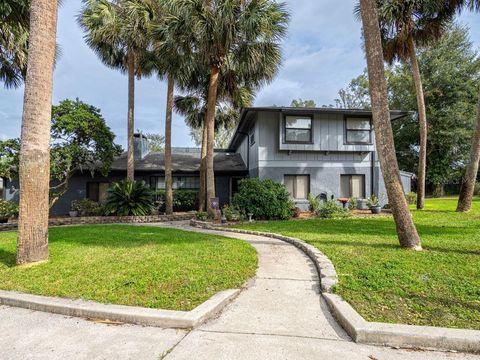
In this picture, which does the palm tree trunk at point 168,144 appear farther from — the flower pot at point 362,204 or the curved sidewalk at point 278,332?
the curved sidewalk at point 278,332

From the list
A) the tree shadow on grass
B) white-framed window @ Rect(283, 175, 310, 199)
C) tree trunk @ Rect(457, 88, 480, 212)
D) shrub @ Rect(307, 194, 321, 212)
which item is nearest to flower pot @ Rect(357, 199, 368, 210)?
shrub @ Rect(307, 194, 321, 212)

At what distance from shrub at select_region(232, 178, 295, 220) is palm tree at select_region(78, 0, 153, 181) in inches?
231

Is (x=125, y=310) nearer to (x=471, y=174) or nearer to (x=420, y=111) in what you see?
(x=471, y=174)

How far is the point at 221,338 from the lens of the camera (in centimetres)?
289

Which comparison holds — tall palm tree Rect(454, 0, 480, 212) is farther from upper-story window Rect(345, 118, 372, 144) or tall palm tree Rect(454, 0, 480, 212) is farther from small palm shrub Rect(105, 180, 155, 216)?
small palm shrub Rect(105, 180, 155, 216)

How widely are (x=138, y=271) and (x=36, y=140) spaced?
301 centimetres

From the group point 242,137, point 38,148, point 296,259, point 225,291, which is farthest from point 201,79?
point 225,291

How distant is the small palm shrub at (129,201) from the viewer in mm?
13180

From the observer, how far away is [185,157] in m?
20.0

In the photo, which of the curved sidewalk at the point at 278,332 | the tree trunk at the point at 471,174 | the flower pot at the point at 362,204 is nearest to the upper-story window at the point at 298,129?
the flower pot at the point at 362,204

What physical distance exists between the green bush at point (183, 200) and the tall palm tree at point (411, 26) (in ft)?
36.8

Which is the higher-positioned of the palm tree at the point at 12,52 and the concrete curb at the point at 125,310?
the palm tree at the point at 12,52

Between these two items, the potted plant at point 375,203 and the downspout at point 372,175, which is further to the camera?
the downspout at point 372,175

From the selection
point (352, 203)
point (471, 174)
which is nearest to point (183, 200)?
point (352, 203)
